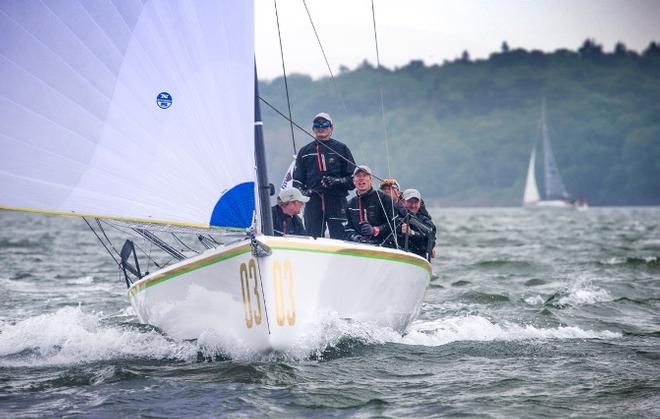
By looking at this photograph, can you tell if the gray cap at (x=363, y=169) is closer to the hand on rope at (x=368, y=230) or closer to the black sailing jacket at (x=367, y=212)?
the black sailing jacket at (x=367, y=212)

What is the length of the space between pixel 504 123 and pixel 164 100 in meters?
130

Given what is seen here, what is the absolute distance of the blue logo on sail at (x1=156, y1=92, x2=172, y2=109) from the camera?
6.17 metres

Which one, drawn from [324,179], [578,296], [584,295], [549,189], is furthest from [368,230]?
[549,189]

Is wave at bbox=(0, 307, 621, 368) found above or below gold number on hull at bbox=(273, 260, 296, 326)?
below

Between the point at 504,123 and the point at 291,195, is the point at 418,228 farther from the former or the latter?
the point at 504,123

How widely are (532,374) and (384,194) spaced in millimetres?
2342

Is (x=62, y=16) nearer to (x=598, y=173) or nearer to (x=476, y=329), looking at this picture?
(x=476, y=329)

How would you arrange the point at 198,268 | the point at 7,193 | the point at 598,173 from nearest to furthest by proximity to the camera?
the point at 7,193, the point at 198,268, the point at 598,173

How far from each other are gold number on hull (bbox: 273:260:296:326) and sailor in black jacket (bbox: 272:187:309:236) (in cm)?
145

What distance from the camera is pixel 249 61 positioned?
6.23 m

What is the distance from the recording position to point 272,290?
6.35 m

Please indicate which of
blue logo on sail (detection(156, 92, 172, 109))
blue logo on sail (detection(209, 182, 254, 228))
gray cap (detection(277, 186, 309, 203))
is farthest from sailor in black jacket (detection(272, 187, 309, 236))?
blue logo on sail (detection(156, 92, 172, 109))

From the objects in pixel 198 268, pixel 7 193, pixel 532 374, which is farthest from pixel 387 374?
pixel 7 193

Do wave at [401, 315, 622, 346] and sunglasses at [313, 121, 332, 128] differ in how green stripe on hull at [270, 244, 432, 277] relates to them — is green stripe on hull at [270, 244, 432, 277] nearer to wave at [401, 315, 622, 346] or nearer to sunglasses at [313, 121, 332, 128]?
wave at [401, 315, 622, 346]
